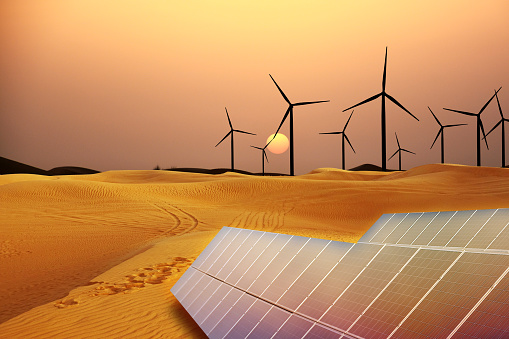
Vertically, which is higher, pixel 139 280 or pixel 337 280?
pixel 337 280

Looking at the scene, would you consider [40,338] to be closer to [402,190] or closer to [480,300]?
[480,300]

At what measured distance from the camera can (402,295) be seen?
8.31 meters

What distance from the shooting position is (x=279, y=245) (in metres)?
13.5

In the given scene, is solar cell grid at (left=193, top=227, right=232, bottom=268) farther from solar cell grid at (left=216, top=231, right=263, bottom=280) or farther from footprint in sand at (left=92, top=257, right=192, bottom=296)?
footprint in sand at (left=92, top=257, right=192, bottom=296)

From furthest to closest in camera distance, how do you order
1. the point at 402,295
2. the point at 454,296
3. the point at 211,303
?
the point at 211,303
the point at 402,295
the point at 454,296

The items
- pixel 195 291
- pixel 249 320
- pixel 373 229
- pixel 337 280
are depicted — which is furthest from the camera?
pixel 195 291

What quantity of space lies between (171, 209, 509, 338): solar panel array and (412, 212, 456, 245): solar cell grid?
0.03 m

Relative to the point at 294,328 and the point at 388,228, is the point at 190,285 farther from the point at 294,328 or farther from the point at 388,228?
the point at 294,328

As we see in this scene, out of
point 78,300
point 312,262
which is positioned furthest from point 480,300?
point 78,300

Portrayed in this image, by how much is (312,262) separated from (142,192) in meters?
42.2

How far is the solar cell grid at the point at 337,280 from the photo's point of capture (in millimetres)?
9617

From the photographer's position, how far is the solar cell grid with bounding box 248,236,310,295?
12.0 metres

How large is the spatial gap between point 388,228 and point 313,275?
364 cm

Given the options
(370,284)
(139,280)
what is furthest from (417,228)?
(139,280)
